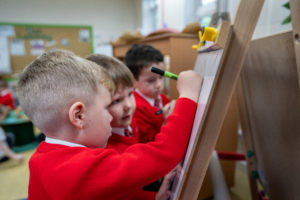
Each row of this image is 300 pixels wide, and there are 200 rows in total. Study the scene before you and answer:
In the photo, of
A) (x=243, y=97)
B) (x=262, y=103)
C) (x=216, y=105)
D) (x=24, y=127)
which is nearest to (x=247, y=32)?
(x=216, y=105)

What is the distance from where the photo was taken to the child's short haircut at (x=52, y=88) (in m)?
0.46

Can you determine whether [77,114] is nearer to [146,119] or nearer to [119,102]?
[119,102]

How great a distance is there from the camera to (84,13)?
3576 mm

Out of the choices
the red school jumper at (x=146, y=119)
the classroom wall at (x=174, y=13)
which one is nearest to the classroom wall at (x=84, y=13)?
the classroom wall at (x=174, y=13)

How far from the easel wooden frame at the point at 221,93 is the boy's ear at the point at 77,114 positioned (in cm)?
27

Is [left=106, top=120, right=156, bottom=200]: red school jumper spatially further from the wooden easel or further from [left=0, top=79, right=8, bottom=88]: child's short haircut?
[left=0, top=79, right=8, bottom=88]: child's short haircut

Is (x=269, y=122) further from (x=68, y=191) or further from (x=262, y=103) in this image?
(x=68, y=191)

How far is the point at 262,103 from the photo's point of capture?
673 mm

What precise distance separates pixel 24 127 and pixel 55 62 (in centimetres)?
230

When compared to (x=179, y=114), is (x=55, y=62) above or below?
above

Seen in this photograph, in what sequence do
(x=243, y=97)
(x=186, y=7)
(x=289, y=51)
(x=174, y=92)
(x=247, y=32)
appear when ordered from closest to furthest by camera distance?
(x=247, y=32)
(x=289, y=51)
(x=243, y=97)
(x=174, y=92)
(x=186, y=7)

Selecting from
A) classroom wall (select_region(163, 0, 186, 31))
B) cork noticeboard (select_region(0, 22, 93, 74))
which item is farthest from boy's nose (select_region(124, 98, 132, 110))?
cork noticeboard (select_region(0, 22, 93, 74))

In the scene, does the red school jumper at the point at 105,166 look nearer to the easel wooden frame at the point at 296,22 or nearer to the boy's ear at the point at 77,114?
the boy's ear at the point at 77,114

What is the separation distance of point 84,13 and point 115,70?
3385 mm
